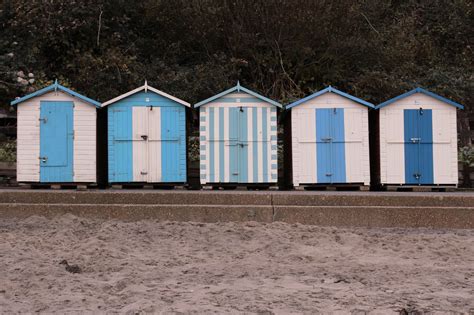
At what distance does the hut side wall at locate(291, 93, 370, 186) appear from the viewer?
8344mm

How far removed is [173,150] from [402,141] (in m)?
3.55

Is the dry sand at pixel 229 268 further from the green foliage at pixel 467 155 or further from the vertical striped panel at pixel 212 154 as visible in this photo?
the green foliage at pixel 467 155

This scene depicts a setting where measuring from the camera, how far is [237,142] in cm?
830

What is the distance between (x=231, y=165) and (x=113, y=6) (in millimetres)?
7959

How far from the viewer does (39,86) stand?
12289 millimetres

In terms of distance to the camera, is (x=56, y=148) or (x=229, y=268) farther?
(x=56, y=148)

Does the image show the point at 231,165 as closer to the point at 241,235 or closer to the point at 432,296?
the point at 241,235

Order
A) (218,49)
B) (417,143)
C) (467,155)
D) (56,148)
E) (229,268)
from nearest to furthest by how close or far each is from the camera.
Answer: (229,268) < (56,148) < (417,143) < (467,155) < (218,49)

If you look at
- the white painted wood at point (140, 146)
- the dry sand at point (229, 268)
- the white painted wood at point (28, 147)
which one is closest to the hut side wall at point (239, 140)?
the white painted wood at point (140, 146)

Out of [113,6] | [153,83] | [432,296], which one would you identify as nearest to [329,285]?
[432,296]

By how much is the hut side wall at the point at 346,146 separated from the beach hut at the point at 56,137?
10.2ft

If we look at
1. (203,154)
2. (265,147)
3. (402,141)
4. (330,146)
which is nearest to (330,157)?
(330,146)

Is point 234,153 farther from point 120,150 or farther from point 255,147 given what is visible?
point 120,150

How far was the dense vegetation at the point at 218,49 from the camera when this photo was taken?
1293cm
